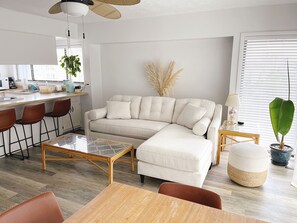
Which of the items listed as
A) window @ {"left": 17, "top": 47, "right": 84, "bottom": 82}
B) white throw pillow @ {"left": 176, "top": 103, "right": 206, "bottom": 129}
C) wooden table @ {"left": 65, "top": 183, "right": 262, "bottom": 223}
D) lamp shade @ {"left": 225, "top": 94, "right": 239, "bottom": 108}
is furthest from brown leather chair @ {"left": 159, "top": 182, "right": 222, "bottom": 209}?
window @ {"left": 17, "top": 47, "right": 84, "bottom": 82}

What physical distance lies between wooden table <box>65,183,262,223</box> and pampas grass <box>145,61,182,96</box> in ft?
10.8

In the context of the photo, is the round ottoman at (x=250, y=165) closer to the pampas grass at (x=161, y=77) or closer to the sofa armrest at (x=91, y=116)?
the pampas grass at (x=161, y=77)

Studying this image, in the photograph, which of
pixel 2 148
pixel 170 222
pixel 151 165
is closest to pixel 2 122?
pixel 2 148

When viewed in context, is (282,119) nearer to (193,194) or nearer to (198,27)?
(198,27)

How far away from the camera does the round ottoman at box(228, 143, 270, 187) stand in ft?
8.73

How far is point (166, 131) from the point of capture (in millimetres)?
3348

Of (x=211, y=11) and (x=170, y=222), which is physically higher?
(x=211, y=11)

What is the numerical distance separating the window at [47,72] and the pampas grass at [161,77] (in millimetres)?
2086

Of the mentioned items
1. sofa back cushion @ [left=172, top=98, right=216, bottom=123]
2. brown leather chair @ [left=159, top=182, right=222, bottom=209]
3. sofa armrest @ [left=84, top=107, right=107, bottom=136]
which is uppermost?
sofa back cushion @ [left=172, top=98, right=216, bottom=123]

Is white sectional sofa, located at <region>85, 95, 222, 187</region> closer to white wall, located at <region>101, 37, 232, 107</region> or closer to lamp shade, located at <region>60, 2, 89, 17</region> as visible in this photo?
white wall, located at <region>101, 37, 232, 107</region>

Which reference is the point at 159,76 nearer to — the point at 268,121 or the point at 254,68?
the point at 254,68

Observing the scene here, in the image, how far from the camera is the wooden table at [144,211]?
109cm

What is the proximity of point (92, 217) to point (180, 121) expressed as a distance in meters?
2.78

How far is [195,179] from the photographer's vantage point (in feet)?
8.36
